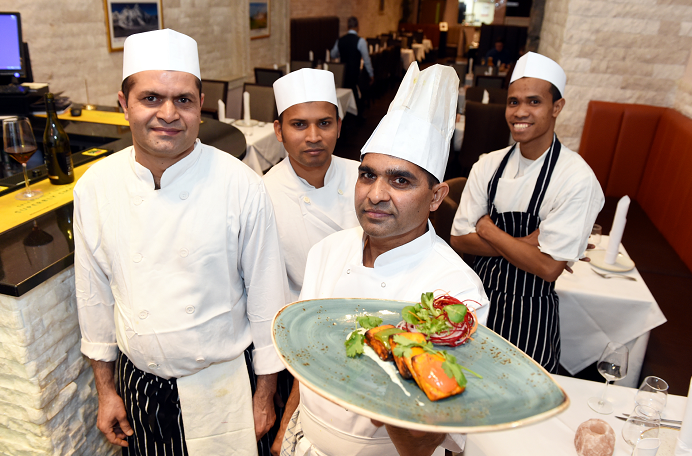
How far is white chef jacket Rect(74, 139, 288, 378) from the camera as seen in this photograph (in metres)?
1.40

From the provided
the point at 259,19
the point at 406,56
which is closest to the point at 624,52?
the point at 259,19

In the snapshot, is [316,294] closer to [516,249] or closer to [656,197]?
[516,249]

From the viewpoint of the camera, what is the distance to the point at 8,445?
169 cm

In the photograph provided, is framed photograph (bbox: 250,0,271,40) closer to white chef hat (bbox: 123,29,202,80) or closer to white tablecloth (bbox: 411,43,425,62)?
white tablecloth (bbox: 411,43,425,62)

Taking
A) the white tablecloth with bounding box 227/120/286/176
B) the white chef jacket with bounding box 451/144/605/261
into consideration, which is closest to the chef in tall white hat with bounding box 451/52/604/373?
the white chef jacket with bounding box 451/144/605/261

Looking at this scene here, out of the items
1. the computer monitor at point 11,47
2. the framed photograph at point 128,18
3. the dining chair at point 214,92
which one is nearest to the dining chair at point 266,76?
the dining chair at point 214,92

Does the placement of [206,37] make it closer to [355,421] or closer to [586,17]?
[586,17]

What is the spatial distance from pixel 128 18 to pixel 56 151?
4299 millimetres

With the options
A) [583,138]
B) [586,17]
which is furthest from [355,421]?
[586,17]

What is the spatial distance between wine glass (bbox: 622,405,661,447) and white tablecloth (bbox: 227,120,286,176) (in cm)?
349

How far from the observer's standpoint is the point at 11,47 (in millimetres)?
2932

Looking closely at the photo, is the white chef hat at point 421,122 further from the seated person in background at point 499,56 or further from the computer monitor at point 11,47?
the seated person in background at point 499,56

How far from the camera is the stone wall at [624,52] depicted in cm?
471

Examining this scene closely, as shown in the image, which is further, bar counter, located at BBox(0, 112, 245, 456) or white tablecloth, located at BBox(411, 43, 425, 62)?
white tablecloth, located at BBox(411, 43, 425, 62)
